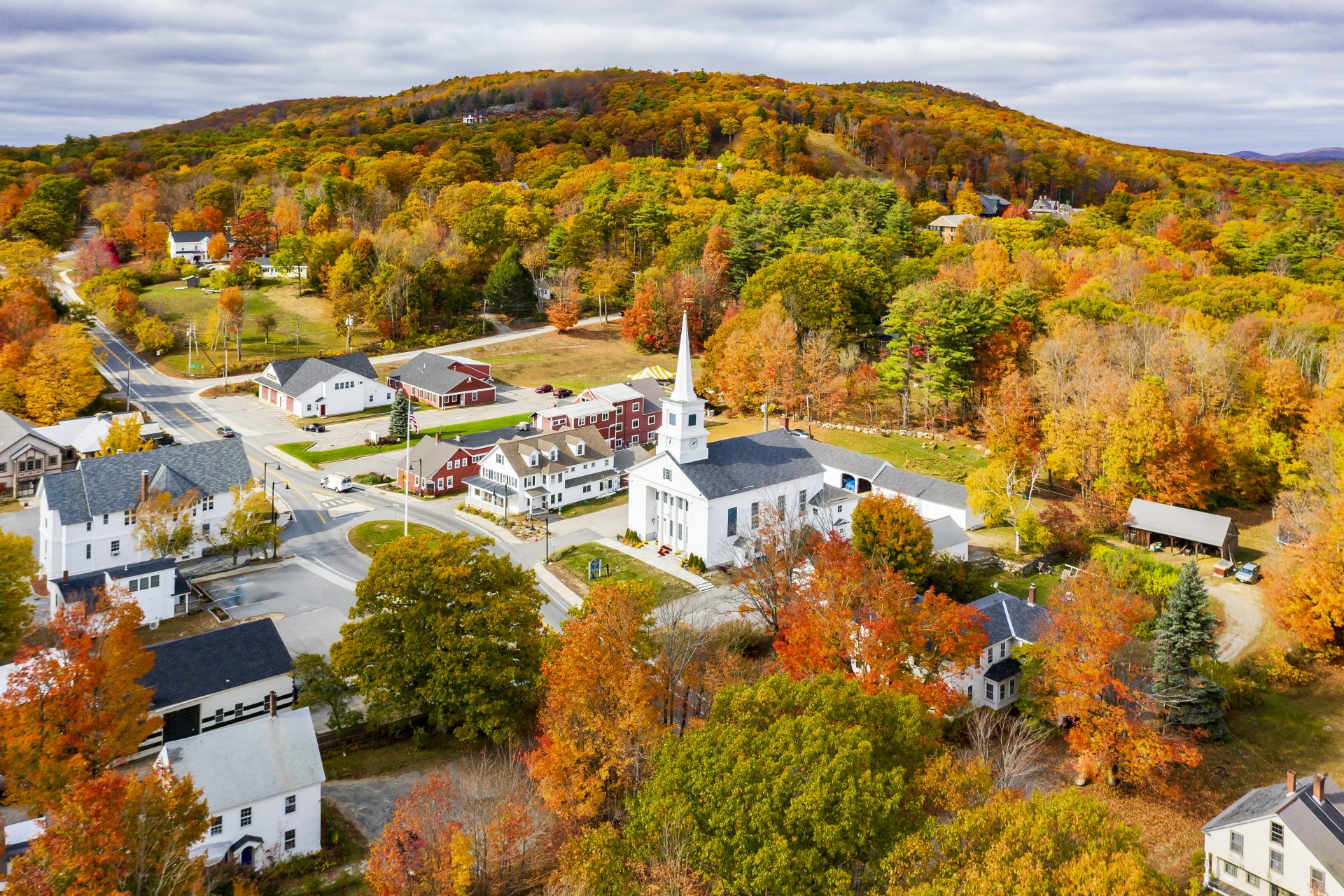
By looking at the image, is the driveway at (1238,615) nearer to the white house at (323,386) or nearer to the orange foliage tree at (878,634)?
the orange foliage tree at (878,634)

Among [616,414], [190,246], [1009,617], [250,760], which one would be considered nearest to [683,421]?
[1009,617]

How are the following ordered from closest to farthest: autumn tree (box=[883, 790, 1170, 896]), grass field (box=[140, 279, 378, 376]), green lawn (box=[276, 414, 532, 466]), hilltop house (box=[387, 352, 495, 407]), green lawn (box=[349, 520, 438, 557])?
autumn tree (box=[883, 790, 1170, 896])
green lawn (box=[349, 520, 438, 557])
green lawn (box=[276, 414, 532, 466])
hilltop house (box=[387, 352, 495, 407])
grass field (box=[140, 279, 378, 376])

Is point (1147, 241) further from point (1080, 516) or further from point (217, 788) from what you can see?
point (217, 788)

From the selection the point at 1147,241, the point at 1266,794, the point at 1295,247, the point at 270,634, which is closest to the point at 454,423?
the point at 270,634

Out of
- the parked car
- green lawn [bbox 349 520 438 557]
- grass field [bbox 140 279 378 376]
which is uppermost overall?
grass field [bbox 140 279 378 376]

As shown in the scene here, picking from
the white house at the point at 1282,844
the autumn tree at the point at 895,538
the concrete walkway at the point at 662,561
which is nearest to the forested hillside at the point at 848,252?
the autumn tree at the point at 895,538

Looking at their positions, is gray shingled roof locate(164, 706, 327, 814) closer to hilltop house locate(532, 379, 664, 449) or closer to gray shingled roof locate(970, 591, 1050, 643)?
gray shingled roof locate(970, 591, 1050, 643)

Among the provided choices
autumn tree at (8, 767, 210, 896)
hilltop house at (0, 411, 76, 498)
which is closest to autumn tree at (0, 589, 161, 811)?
autumn tree at (8, 767, 210, 896)
